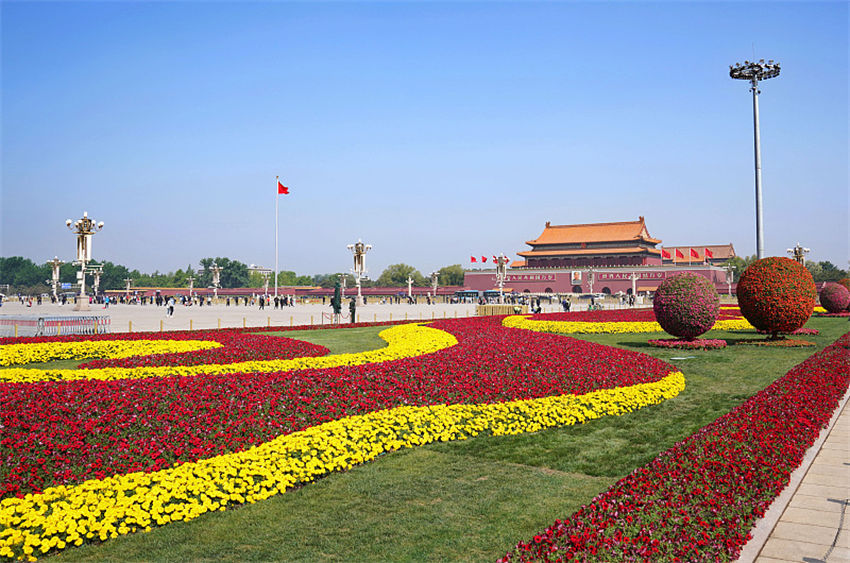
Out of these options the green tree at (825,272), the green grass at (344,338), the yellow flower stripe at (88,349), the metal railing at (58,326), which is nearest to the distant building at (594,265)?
the green tree at (825,272)

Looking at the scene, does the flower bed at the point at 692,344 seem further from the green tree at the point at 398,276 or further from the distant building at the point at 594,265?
the green tree at the point at 398,276

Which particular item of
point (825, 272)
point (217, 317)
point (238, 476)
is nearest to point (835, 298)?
point (217, 317)

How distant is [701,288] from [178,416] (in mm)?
13760

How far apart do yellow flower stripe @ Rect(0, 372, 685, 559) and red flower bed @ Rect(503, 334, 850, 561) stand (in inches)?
89.7

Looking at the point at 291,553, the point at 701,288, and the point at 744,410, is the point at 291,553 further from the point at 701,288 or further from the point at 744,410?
the point at 701,288

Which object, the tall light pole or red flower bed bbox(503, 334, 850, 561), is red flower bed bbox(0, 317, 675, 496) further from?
the tall light pole

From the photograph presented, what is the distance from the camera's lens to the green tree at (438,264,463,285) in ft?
338

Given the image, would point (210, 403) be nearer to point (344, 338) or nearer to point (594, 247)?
point (344, 338)

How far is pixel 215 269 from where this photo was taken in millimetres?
72625

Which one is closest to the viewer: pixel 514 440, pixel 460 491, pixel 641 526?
pixel 641 526

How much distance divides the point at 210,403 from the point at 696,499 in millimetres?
5144

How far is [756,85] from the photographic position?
22656mm

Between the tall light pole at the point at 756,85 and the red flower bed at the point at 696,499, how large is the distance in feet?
53.5

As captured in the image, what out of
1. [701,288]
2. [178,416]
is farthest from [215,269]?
[178,416]
